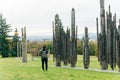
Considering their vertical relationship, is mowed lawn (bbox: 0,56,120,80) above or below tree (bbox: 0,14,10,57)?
below

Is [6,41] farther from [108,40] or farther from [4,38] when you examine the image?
[108,40]

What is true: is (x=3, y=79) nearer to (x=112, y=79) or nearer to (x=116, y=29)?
(x=112, y=79)

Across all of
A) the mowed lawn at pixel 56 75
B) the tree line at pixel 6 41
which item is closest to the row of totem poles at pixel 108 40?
the mowed lawn at pixel 56 75

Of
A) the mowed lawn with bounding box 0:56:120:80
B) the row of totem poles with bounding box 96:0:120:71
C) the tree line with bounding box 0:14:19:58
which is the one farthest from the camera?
the tree line with bounding box 0:14:19:58

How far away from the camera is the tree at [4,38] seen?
70.3 metres

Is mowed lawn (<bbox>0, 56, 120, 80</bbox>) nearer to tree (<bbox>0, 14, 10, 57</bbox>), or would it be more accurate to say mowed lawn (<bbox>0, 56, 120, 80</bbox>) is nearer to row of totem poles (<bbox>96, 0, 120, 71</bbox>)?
row of totem poles (<bbox>96, 0, 120, 71</bbox>)

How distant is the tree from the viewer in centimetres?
7031

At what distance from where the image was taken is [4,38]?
238ft

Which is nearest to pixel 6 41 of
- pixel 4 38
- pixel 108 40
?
pixel 4 38

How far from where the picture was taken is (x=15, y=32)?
7606 centimetres

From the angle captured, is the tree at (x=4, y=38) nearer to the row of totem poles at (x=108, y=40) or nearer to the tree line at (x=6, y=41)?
the tree line at (x=6, y=41)

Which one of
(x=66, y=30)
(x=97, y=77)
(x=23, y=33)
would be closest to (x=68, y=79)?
(x=97, y=77)

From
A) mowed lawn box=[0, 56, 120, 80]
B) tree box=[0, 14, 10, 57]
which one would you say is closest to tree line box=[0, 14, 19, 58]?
tree box=[0, 14, 10, 57]

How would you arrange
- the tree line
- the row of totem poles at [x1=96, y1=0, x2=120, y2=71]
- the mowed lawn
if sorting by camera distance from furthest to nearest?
the tree line, the row of totem poles at [x1=96, y1=0, x2=120, y2=71], the mowed lawn
